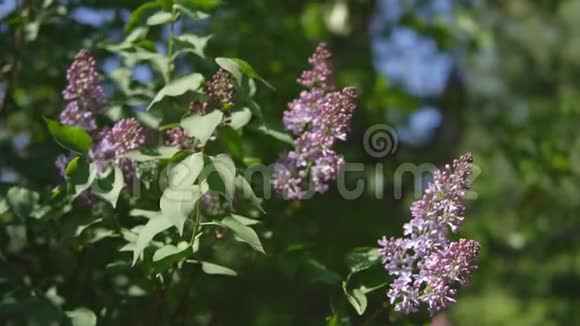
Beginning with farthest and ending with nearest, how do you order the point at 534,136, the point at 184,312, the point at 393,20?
the point at 393,20
the point at 534,136
the point at 184,312

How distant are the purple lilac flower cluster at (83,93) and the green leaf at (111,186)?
0.57ft

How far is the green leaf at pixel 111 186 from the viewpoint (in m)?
1.84

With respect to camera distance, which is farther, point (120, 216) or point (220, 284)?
point (220, 284)

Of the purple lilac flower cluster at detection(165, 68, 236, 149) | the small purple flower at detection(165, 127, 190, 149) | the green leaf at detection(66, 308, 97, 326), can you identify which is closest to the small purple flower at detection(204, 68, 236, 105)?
the purple lilac flower cluster at detection(165, 68, 236, 149)

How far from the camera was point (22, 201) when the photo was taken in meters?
2.04

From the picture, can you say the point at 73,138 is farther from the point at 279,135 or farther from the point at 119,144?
the point at 279,135

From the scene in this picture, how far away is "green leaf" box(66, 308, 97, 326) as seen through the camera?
1958 mm

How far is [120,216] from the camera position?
2180 millimetres

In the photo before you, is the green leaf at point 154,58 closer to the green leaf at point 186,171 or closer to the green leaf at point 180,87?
the green leaf at point 180,87

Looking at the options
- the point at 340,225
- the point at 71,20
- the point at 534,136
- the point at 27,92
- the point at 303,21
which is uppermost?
the point at 534,136

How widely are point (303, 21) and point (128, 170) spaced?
2.41m

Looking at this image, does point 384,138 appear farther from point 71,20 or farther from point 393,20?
point 393,20

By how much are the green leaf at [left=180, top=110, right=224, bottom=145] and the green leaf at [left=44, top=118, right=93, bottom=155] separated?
219 millimetres

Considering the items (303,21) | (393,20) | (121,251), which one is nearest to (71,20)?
(121,251)
